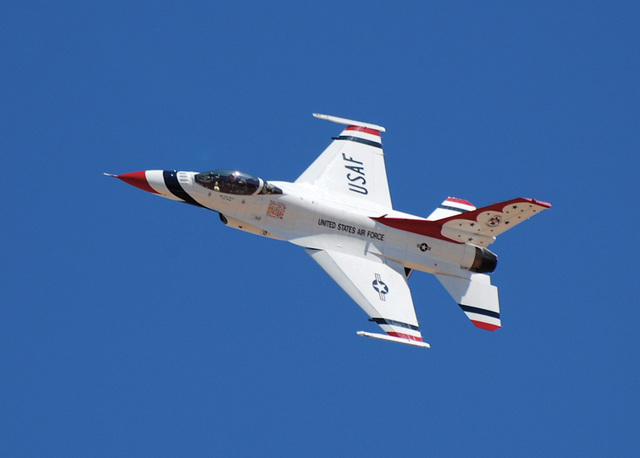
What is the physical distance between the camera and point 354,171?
127 ft

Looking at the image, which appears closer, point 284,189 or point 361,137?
point 284,189

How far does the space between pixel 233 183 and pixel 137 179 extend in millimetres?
2917

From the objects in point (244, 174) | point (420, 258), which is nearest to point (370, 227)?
point (420, 258)

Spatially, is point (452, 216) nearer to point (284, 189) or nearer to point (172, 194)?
point (284, 189)

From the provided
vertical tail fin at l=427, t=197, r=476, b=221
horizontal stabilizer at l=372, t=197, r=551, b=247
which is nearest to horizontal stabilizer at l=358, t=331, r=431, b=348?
horizontal stabilizer at l=372, t=197, r=551, b=247

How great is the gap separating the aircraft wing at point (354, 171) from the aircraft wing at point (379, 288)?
2.14 meters

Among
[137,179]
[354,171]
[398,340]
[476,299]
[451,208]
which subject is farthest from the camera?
[354,171]

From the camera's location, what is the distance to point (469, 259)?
3678cm

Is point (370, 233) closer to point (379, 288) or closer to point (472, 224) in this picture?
point (379, 288)

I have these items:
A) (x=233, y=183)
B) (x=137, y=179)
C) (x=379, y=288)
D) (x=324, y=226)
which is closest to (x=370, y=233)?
(x=324, y=226)

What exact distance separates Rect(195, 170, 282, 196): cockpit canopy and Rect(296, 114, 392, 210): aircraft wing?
2494 mm

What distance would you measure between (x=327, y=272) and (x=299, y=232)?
152 cm

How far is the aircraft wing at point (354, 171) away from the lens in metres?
38.0

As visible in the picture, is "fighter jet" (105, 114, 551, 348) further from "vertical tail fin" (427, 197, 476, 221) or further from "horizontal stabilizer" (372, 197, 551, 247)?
"vertical tail fin" (427, 197, 476, 221)
